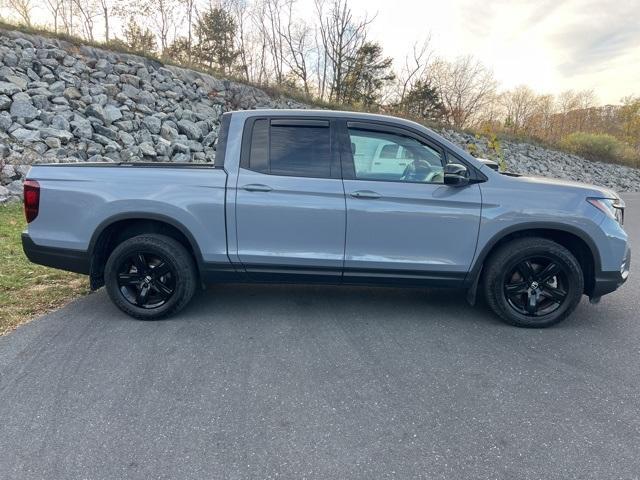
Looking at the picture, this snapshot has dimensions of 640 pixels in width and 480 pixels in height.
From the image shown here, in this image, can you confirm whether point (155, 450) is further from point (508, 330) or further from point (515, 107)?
point (515, 107)

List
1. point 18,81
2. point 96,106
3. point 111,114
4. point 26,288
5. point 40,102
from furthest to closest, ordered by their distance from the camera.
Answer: point 111,114 < point 96,106 < point 18,81 < point 40,102 < point 26,288

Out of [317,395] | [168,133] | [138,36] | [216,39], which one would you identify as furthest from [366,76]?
[317,395]

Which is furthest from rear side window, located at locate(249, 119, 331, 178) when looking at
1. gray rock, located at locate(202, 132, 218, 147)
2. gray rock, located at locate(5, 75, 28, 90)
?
gray rock, located at locate(5, 75, 28, 90)

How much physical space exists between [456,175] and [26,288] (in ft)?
15.1

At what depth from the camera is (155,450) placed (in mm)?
2059

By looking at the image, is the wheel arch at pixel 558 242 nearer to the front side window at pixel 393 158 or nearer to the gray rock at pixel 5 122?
the front side window at pixel 393 158

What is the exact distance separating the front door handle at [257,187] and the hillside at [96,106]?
7.18m

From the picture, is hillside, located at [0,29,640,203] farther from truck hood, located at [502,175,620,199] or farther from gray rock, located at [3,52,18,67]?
truck hood, located at [502,175,620,199]

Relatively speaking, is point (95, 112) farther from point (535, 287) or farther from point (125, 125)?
point (535, 287)

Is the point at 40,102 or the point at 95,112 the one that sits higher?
the point at 40,102

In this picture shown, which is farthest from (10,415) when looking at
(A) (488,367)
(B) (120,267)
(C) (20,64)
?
(C) (20,64)

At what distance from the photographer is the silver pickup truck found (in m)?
3.48

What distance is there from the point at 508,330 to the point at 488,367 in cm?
80

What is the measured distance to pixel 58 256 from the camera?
3.61 meters
